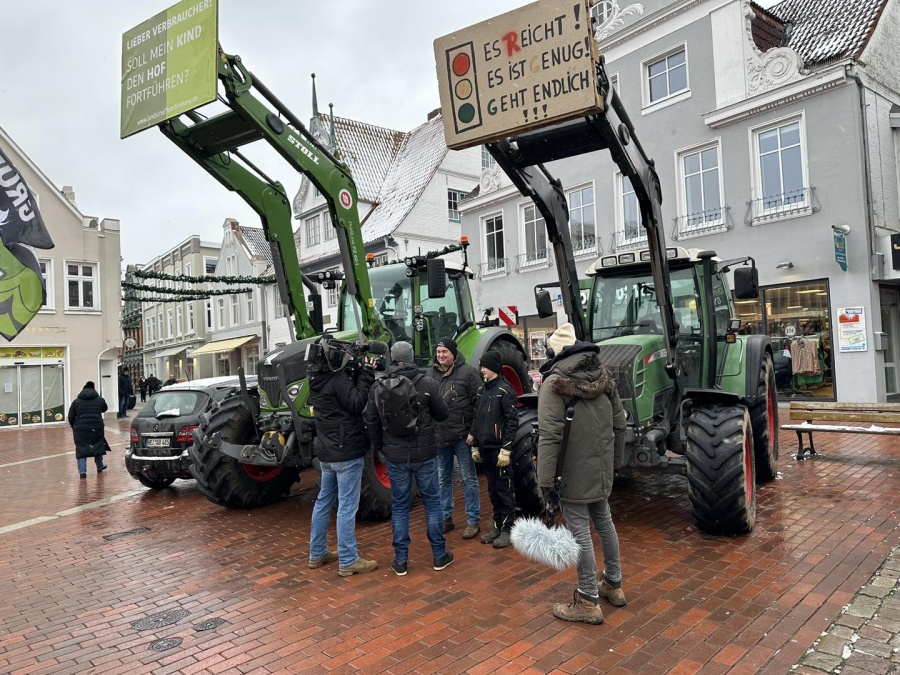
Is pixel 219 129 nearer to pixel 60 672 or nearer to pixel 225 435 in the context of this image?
pixel 225 435

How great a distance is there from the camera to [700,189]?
15.2 metres

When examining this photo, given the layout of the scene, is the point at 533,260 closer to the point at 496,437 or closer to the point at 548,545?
the point at 496,437

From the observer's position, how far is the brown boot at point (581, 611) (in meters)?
3.91

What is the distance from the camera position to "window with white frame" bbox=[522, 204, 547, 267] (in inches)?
758

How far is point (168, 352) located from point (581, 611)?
4586 cm

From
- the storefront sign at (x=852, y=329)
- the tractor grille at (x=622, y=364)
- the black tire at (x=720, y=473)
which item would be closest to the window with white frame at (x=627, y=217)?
the storefront sign at (x=852, y=329)

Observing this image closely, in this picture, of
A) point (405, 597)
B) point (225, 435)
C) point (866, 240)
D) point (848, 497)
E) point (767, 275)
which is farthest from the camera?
point (767, 275)

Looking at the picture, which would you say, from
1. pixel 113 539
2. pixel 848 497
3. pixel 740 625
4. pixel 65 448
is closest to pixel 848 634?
pixel 740 625

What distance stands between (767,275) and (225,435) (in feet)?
38.5

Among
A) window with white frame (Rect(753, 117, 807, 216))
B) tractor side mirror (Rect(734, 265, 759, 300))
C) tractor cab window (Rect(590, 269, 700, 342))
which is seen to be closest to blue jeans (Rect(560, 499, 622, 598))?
tractor cab window (Rect(590, 269, 700, 342))

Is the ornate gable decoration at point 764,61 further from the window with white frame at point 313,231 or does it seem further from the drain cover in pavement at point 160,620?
the window with white frame at point 313,231

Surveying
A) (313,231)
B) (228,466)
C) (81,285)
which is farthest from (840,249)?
(81,285)

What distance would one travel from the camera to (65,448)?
15641 millimetres

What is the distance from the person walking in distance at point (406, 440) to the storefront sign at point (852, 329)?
1092cm
